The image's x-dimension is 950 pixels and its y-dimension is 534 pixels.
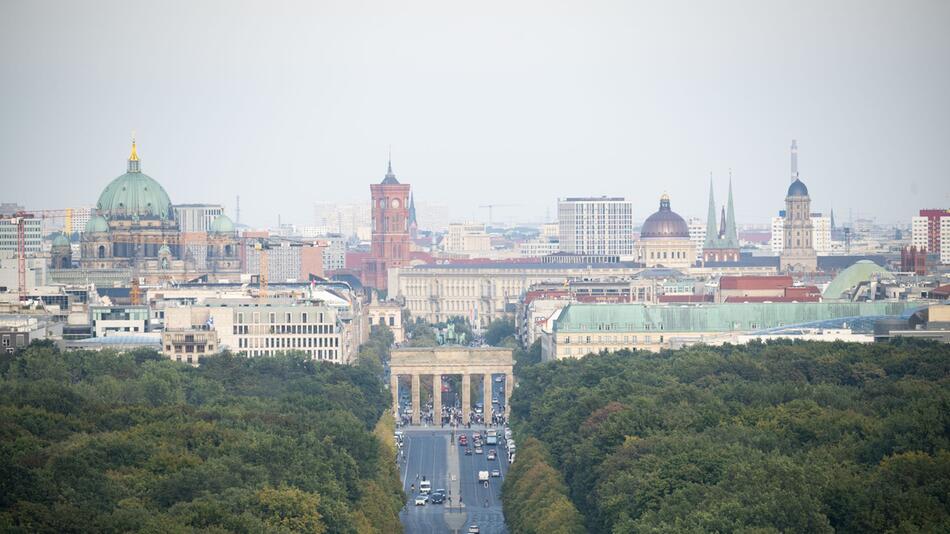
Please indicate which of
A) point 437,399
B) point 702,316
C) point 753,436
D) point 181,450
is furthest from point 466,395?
point 181,450

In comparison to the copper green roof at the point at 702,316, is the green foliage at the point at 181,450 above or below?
below

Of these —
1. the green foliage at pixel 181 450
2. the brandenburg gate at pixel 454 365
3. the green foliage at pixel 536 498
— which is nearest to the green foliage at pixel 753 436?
the green foliage at pixel 536 498

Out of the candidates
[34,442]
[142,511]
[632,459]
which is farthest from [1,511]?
[632,459]

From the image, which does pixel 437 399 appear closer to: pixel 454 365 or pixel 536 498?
pixel 454 365

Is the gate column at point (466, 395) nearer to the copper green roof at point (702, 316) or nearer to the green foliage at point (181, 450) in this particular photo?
the copper green roof at point (702, 316)

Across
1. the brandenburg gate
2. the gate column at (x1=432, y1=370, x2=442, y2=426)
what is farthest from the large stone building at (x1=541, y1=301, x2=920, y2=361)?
the gate column at (x1=432, y1=370, x2=442, y2=426)

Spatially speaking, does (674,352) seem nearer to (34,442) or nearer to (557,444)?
(557,444)

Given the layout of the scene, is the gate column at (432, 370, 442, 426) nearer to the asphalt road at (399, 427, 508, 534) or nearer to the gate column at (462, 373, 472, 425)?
the gate column at (462, 373, 472, 425)
